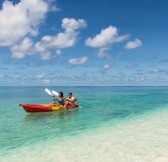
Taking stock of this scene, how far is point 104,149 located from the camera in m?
7.96

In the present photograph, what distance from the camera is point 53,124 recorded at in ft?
42.6

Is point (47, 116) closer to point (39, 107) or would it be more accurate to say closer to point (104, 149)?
point (39, 107)

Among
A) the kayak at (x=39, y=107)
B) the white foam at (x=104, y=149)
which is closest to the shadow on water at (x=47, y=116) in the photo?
the kayak at (x=39, y=107)

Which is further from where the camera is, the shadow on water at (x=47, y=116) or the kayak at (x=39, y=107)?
the kayak at (x=39, y=107)

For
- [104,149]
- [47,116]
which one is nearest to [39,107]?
[47,116]

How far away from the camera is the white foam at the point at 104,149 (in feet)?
23.2

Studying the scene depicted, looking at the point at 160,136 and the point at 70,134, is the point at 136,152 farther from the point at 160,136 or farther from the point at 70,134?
the point at 70,134

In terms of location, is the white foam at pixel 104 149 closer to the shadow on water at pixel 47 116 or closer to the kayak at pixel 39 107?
the shadow on water at pixel 47 116

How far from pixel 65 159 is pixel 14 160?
1453 mm

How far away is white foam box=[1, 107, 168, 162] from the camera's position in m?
7.09

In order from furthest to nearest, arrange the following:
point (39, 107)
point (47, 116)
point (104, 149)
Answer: point (39, 107) → point (47, 116) → point (104, 149)

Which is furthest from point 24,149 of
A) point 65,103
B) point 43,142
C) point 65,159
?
point 65,103

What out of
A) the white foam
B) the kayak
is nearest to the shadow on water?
the kayak

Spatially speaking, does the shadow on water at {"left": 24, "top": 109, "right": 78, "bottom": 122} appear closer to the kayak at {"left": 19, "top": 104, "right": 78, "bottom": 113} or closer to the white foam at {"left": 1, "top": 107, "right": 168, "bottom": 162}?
the kayak at {"left": 19, "top": 104, "right": 78, "bottom": 113}
